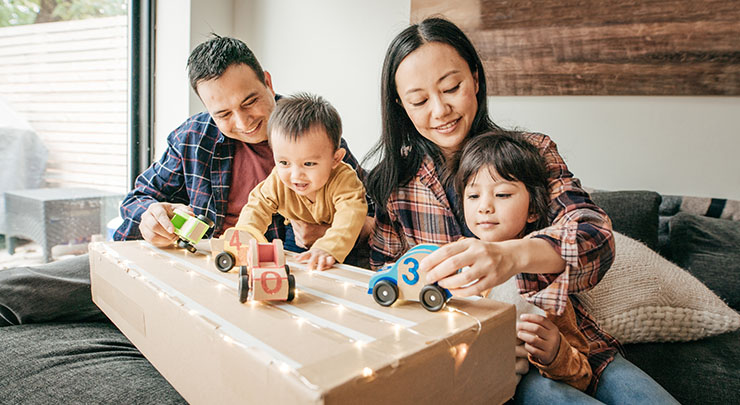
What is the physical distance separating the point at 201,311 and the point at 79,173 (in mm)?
2563

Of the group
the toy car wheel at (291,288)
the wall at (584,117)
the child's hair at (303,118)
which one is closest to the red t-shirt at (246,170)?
the child's hair at (303,118)

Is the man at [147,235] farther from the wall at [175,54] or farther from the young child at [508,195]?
the wall at [175,54]

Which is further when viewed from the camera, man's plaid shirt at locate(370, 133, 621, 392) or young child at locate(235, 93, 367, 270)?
young child at locate(235, 93, 367, 270)

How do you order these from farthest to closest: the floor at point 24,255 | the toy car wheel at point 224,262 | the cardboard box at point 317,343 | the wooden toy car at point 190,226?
the floor at point 24,255 < the wooden toy car at point 190,226 < the toy car wheel at point 224,262 < the cardboard box at point 317,343

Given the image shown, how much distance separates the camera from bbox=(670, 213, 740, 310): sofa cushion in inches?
58.8

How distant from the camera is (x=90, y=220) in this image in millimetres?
2781

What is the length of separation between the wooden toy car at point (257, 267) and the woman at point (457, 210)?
0.22 meters

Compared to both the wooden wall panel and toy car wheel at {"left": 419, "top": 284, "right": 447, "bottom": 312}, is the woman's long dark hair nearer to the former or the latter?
toy car wheel at {"left": 419, "top": 284, "right": 447, "bottom": 312}

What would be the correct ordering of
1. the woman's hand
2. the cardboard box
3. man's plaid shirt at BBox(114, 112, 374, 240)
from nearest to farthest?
the cardboard box
the woman's hand
man's plaid shirt at BBox(114, 112, 374, 240)

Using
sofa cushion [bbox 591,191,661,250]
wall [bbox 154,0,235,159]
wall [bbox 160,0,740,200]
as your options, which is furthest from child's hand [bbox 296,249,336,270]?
wall [bbox 154,0,235,159]

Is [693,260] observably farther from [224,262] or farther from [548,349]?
[224,262]

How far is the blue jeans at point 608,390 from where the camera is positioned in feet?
2.58

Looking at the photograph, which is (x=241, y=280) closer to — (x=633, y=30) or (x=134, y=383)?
(x=134, y=383)

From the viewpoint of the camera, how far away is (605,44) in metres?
1.89
